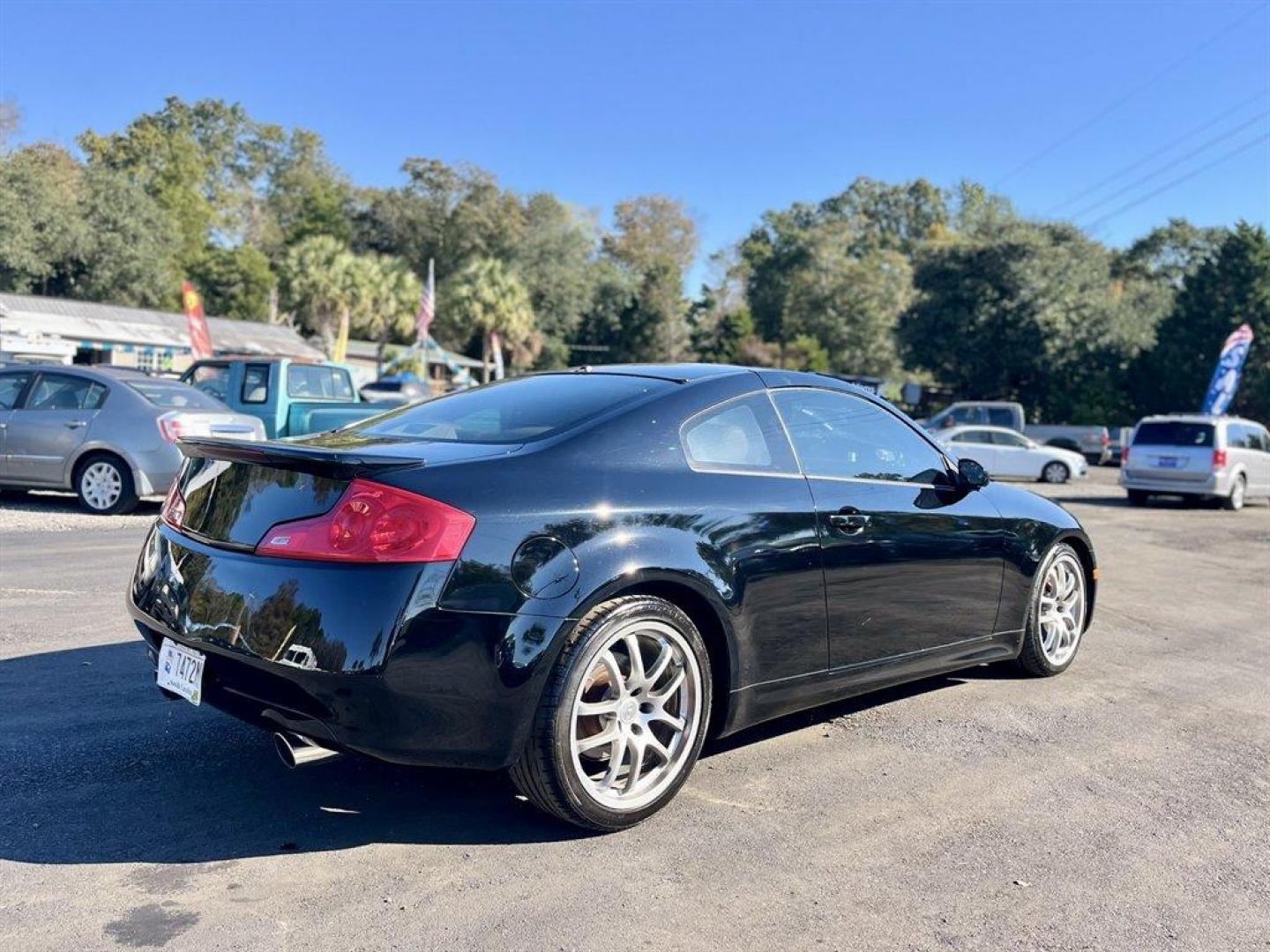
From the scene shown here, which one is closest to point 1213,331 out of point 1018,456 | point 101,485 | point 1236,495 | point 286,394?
point 1018,456

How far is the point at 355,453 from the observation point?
3.21 m

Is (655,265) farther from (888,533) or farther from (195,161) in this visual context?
(888,533)

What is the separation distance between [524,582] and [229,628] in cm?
92

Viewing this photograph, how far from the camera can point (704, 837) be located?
3330 mm

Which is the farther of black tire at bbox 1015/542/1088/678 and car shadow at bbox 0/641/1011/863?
black tire at bbox 1015/542/1088/678

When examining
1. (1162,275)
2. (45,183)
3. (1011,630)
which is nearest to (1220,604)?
(1011,630)

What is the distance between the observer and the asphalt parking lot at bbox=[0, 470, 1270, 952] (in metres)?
2.75

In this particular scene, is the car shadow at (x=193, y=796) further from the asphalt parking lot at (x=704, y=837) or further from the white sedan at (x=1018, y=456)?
the white sedan at (x=1018, y=456)

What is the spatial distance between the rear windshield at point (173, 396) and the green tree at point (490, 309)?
127 feet

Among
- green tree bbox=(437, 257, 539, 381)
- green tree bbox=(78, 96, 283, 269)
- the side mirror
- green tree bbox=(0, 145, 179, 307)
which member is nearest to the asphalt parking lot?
the side mirror

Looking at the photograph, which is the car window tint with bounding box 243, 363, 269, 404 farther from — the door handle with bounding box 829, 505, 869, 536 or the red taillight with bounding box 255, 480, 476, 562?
the red taillight with bounding box 255, 480, 476, 562

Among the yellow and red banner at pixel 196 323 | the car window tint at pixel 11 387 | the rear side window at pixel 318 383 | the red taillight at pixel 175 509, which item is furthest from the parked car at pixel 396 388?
the red taillight at pixel 175 509

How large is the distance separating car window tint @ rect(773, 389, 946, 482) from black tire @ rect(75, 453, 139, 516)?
8.61 metres

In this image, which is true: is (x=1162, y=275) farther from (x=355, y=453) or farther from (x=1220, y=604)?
(x=355, y=453)
